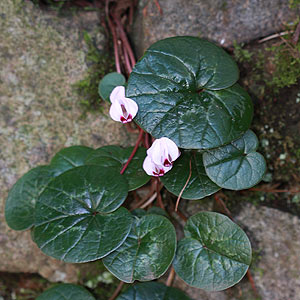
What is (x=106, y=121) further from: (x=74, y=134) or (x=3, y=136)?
(x=3, y=136)

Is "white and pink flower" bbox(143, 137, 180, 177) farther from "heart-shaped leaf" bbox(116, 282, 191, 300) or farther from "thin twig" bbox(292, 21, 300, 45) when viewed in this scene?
"thin twig" bbox(292, 21, 300, 45)

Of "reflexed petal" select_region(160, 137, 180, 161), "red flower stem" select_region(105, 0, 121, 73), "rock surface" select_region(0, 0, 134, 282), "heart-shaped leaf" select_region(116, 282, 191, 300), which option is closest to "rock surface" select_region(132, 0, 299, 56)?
"red flower stem" select_region(105, 0, 121, 73)

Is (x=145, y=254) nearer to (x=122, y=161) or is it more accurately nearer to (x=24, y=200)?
(x=122, y=161)

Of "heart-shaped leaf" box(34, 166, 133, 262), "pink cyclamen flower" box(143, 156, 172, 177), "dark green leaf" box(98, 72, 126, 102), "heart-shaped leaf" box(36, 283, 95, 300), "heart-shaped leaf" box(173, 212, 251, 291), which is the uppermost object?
"dark green leaf" box(98, 72, 126, 102)

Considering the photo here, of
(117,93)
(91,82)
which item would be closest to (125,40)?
(91,82)

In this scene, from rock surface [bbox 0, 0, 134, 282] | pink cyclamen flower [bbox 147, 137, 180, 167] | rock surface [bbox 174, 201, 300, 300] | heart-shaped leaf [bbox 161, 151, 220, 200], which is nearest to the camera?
pink cyclamen flower [bbox 147, 137, 180, 167]

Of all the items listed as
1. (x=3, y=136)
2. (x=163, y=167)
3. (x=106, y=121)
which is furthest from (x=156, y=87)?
(x=3, y=136)
